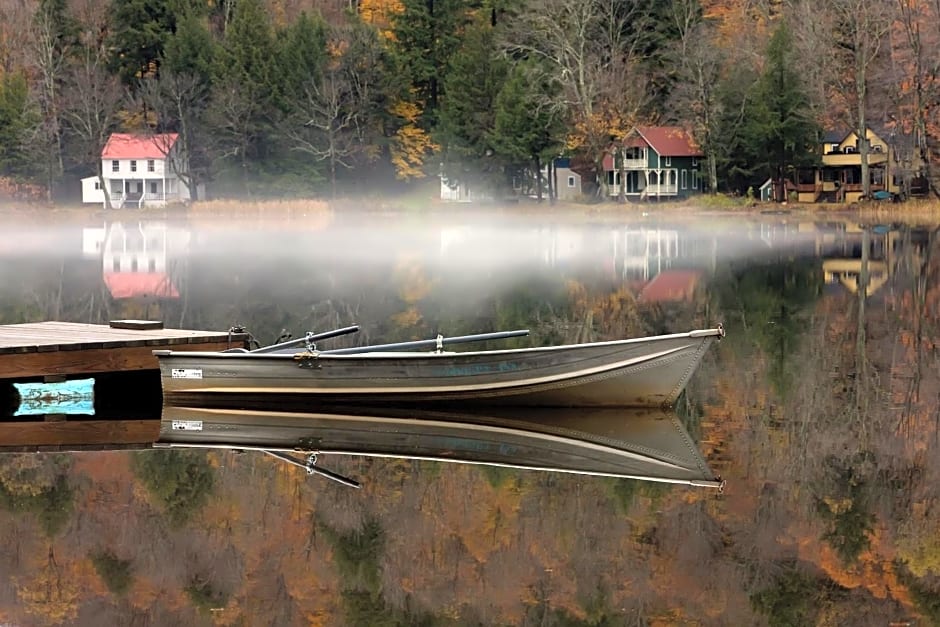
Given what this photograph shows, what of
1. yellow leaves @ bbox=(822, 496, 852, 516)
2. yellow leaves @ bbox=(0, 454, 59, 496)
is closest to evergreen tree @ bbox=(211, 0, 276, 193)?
yellow leaves @ bbox=(0, 454, 59, 496)

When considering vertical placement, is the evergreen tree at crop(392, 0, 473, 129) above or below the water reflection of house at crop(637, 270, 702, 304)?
above

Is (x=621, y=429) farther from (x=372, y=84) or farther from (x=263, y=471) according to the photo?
(x=372, y=84)

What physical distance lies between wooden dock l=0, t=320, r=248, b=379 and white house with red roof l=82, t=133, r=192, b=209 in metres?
79.0

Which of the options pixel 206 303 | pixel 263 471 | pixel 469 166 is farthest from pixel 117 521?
pixel 469 166

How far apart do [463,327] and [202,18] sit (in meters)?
75.3

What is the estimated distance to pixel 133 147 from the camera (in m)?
102

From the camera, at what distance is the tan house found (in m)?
88.8

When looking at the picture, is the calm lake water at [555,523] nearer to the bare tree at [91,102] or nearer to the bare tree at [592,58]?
the bare tree at [592,58]

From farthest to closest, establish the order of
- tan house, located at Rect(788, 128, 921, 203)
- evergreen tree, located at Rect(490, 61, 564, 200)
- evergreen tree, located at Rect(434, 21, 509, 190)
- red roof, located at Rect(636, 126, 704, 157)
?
evergreen tree, located at Rect(434, 21, 509, 190), red roof, located at Rect(636, 126, 704, 157), tan house, located at Rect(788, 128, 921, 203), evergreen tree, located at Rect(490, 61, 564, 200)

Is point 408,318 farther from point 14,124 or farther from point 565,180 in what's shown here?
point 565,180

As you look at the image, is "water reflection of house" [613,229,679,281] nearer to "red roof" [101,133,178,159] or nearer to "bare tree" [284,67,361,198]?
"bare tree" [284,67,361,198]

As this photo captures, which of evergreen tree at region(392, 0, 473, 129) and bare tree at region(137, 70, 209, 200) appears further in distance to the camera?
evergreen tree at region(392, 0, 473, 129)

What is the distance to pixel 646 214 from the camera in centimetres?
8256

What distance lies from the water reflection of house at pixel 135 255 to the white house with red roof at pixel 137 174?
12455 mm
